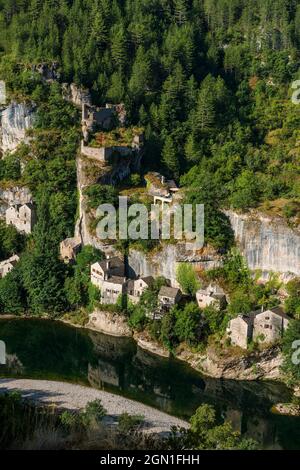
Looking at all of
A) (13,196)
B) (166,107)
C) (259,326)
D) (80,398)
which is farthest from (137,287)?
(166,107)

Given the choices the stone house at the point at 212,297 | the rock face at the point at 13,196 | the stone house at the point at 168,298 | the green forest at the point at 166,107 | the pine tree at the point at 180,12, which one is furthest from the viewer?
the pine tree at the point at 180,12

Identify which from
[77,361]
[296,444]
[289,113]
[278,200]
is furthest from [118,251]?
[289,113]

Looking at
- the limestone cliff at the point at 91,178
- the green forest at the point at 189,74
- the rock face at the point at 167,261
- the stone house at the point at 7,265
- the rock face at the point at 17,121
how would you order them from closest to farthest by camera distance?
the rock face at the point at 167,261 < the limestone cliff at the point at 91,178 < the stone house at the point at 7,265 < the green forest at the point at 189,74 < the rock face at the point at 17,121

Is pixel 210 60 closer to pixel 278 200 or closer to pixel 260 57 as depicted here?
pixel 260 57

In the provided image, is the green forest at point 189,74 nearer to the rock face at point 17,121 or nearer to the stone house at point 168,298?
the rock face at point 17,121

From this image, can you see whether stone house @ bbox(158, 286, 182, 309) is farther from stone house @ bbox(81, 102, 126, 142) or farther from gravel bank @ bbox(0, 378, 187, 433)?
stone house @ bbox(81, 102, 126, 142)

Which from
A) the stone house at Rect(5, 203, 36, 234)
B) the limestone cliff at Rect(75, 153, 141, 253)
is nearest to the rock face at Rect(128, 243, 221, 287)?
the limestone cliff at Rect(75, 153, 141, 253)

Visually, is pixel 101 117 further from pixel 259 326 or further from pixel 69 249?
pixel 259 326

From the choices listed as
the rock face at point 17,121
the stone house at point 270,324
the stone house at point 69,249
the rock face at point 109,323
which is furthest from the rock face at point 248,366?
the rock face at point 17,121
